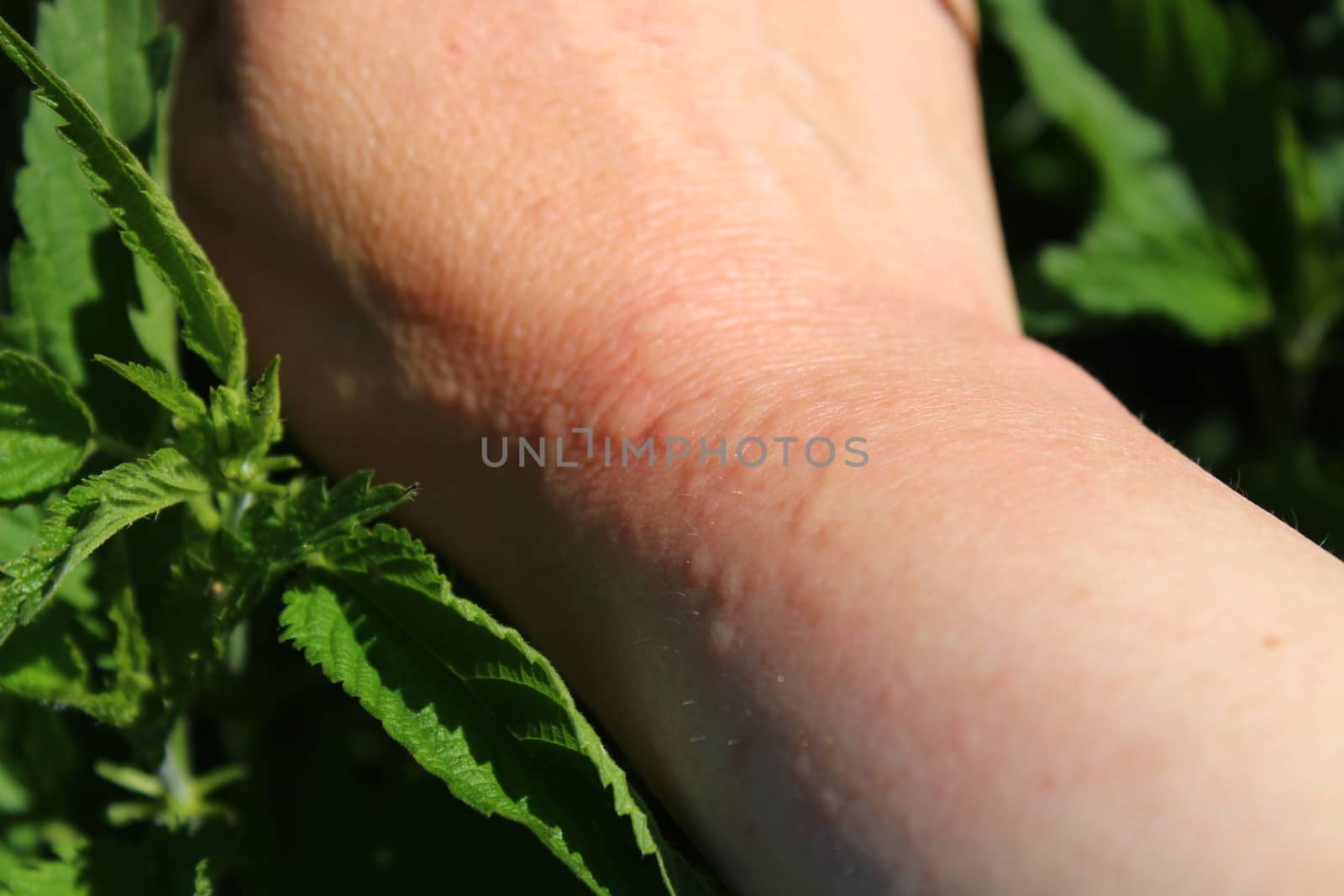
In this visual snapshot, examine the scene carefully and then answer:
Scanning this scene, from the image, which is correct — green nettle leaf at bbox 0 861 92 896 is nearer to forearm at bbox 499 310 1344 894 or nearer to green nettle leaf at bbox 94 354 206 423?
green nettle leaf at bbox 94 354 206 423

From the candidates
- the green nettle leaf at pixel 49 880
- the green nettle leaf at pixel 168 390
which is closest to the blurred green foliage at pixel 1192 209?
the green nettle leaf at pixel 168 390

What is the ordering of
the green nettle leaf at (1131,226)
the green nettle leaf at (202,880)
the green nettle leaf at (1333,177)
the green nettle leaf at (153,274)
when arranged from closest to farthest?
the green nettle leaf at (202,880) < the green nettle leaf at (153,274) < the green nettle leaf at (1131,226) < the green nettle leaf at (1333,177)

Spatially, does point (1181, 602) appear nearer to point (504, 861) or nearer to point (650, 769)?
point (650, 769)

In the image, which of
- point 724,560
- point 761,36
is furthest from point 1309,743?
point 761,36

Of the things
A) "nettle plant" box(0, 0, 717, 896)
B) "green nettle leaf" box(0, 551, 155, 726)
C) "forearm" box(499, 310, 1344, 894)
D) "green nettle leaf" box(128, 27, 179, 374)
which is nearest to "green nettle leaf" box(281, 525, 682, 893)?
"nettle plant" box(0, 0, 717, 896)

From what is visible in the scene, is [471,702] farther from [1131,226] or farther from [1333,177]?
[1333,177]

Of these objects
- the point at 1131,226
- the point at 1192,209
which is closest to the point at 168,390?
the point at 1131,226

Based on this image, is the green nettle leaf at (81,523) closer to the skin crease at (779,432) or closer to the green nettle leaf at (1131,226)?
the skin crease at (779,432)
